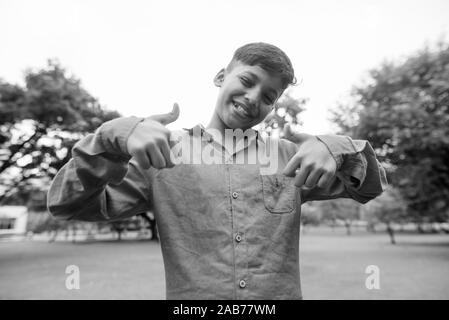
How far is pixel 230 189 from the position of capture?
1.48 meters

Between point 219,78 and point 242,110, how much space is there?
1.14 feet

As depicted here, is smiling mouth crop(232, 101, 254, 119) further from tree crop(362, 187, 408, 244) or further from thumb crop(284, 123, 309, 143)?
tree crop(362, 187, 408, 244)

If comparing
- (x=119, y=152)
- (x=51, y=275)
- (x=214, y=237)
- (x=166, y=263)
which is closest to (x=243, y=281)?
(x=214, y=237)

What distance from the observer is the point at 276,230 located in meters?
1.45

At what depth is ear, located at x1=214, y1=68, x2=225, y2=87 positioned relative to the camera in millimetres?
1759

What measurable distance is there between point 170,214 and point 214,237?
0.22m

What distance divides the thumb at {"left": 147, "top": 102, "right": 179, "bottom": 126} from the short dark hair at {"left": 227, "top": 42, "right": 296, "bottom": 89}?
0.57 meters

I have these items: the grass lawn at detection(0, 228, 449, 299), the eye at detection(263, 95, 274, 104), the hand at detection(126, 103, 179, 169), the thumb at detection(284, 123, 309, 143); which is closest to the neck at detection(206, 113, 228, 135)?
the eye at detection(263, 95, 274, 104)

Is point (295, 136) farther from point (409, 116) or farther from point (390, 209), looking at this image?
point (390, 209)

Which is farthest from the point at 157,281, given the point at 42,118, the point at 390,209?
the point at 390,209

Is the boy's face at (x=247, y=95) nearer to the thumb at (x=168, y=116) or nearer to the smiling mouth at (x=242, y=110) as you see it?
the smiling mouth at (x=242, y=110)

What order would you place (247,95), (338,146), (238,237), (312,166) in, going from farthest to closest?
(247,95), (238,237), (338,146), (312,166)

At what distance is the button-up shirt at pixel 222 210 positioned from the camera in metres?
1.29

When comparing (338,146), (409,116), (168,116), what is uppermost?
(409,116)
